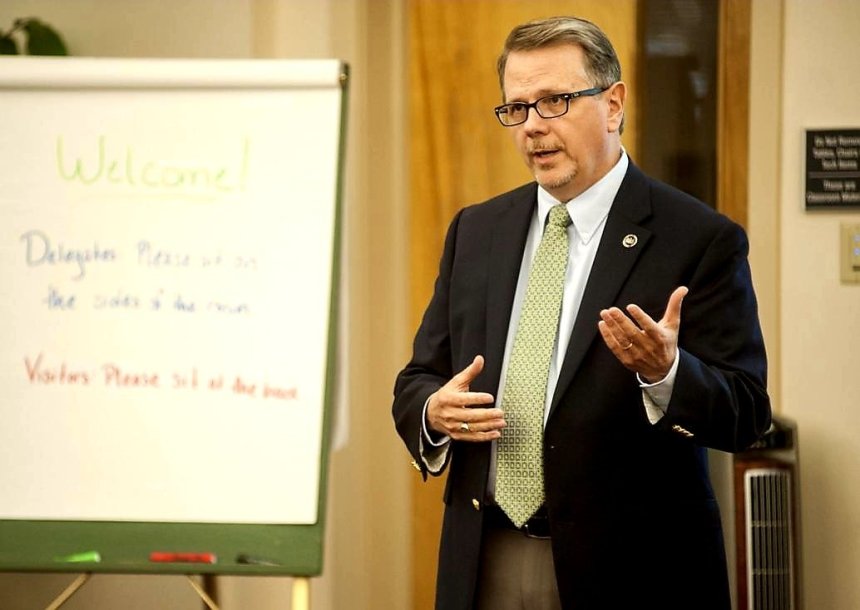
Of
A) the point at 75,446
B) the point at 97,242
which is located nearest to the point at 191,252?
the point at 97,242

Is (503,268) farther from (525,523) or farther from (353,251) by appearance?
(353,251)

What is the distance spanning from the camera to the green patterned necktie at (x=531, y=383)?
1.64m

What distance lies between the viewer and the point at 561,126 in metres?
1.70

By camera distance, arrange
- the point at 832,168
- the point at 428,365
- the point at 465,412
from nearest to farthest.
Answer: the point at 465,412, the point at 428,365, the point at 832,168

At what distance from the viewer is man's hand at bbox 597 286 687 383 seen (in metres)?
1.45

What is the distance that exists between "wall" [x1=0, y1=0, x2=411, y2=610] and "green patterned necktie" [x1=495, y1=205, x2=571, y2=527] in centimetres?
111

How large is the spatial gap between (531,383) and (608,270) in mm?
220

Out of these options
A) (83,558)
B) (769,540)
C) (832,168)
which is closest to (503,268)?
(83,558)

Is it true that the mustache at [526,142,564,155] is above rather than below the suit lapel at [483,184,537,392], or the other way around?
above

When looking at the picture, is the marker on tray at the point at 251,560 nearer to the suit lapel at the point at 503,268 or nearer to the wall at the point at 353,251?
the suit lapel at the point at 503,268

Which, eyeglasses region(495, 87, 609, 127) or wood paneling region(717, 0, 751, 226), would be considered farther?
wood paneling region(717, 0, 751, 226)

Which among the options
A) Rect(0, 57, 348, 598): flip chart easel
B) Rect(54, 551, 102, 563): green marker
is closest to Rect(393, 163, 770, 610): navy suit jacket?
Rect(0, 57, 348, 598): flip chart easel

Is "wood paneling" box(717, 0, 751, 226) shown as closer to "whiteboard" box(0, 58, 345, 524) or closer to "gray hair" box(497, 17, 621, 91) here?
"gray hair" box(497, 17, 621, 91)

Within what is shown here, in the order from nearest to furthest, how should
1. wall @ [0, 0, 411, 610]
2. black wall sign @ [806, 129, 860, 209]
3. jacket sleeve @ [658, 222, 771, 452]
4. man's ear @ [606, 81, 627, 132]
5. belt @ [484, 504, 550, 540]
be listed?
jacket sleeve @ [658, 222, 771, 452], belt @ [484, 504, 550, 540], man's ear @ [606, 81, 627, 132], black wall sign @ [806, 129, 860, 209], wall @ [0, 0, 411, 610]
